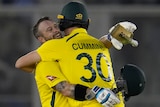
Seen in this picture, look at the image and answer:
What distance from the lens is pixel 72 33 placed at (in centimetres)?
916

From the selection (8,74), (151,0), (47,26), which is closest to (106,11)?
(151,0)

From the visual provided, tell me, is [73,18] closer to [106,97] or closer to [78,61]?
[78,61]

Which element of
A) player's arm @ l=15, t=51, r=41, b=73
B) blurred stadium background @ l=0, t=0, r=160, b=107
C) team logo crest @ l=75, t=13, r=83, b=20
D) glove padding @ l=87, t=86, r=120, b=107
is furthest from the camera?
blurred stadium background @ l=0, t=0, r=160, b=107

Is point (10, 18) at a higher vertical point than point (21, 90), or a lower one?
higher

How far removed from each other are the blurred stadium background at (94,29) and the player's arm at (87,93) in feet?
22.5

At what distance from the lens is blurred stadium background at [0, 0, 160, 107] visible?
15.9 meters

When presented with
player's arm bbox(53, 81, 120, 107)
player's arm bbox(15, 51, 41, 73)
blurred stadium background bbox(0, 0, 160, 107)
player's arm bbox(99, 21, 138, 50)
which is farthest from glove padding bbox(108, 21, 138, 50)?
blurred stadium background bbox(0, 0, 160, 107)

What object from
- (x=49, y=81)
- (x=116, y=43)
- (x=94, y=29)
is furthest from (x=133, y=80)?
(x=94, y=29)

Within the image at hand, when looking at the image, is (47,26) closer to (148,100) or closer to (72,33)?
(72,33)

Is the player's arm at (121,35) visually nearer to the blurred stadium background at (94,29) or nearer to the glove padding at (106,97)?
the glove padding at (106,97)

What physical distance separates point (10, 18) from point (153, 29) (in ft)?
7.14

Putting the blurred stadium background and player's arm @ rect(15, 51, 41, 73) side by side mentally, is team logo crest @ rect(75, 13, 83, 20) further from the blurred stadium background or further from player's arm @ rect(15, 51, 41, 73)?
the blurred stadium background

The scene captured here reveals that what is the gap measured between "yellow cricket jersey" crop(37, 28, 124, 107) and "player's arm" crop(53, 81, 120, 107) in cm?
7

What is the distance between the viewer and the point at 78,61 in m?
8.98
